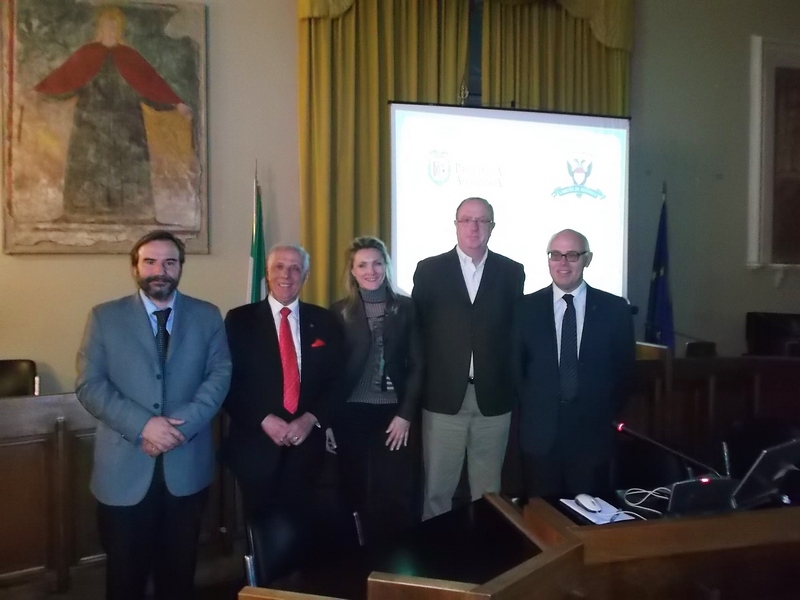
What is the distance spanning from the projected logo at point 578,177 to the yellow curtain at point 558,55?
A: 619mm

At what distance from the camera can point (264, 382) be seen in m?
2.28

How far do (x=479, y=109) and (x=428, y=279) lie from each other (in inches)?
65.8

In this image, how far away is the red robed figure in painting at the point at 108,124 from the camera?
372cm

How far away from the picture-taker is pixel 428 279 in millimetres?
2674

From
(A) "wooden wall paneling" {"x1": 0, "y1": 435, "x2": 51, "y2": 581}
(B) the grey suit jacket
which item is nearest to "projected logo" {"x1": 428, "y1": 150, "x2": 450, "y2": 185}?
(B) the grey suit jacket

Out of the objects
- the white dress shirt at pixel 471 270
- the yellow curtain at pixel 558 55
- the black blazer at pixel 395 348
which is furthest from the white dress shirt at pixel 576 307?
the yellow curtain at pixel 558 55

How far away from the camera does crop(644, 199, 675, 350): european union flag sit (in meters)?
4.64

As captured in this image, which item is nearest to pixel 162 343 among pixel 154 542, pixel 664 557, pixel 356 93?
pixel 154 542

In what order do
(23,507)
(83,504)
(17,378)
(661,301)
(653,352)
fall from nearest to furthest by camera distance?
1. (23,507)
2. (83,504)
3. (17,378)
4. (653,352)
5. (661,301)

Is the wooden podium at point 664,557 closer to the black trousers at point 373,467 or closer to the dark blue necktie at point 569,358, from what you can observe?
the dark blue necktie at point 569,358

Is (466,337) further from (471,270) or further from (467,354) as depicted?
→ (471,270)

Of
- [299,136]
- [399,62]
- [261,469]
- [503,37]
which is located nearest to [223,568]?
[261,469]

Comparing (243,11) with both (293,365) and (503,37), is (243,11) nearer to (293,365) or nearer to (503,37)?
(503,37)

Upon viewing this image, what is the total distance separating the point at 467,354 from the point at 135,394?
1246 mm
